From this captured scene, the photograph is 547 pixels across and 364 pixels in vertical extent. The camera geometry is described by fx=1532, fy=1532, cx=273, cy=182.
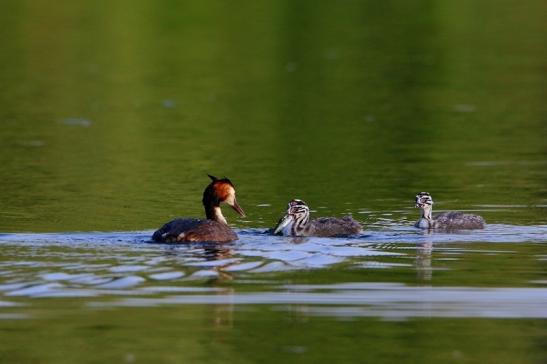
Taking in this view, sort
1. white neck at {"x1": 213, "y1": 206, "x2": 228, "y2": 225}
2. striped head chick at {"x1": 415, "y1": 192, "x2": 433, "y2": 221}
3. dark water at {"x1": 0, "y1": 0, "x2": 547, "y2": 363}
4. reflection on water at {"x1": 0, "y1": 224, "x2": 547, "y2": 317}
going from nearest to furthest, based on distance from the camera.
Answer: dark water at {"x1": 0, "y1": 0, "x2": 547, "y2": 363} < reflection on water at {"x1": 0, "y1": 224, "x2": 547, "y2": 317} < white neck at {"x1": 213, "y1": 206, "x2": 228, "y2": 225} < striped head chick at {"x1": 415, "y1": 192, "x2": 433, "y2": 221}

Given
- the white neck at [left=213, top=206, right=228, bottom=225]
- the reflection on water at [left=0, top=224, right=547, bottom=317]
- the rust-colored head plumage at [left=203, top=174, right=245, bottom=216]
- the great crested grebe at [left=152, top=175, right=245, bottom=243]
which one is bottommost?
the reflection on water at [left=0, top=224, right=547, bottom=317]

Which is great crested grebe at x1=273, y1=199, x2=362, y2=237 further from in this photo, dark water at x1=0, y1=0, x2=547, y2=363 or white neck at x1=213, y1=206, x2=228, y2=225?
white neck at x1=213, y1=206, x2=228, y2=225

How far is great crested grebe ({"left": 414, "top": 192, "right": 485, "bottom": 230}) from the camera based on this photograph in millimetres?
15438

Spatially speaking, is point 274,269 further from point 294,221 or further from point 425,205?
point 425,205

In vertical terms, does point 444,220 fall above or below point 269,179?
below

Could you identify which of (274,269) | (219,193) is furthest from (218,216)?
(274,269)

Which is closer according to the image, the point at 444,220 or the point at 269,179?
the point at 444,220

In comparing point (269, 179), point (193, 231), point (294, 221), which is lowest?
point (193, 231)

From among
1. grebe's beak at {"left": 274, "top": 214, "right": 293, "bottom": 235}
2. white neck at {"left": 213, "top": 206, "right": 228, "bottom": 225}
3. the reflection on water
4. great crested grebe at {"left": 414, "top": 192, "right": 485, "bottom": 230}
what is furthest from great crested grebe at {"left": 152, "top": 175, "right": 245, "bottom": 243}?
great crested grebe at {"left": 414, "top": 192, "right": 485, "bottom": 230}

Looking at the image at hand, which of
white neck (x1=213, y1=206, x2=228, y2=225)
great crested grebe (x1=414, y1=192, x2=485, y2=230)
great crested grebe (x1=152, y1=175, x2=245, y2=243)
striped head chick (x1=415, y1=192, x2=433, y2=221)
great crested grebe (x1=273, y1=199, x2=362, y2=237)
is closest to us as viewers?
great crested grebe (x1=152, y1=175, x2=245, y2=243)

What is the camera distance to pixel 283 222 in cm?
1552

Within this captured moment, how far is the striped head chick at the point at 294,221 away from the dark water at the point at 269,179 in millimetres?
357

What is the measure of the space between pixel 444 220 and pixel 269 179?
4.20 m

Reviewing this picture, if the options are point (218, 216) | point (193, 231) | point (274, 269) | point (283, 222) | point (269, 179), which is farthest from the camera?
point (269, 179)
